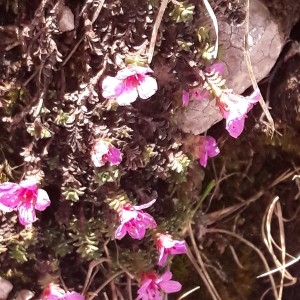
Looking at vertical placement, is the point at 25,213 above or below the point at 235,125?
below

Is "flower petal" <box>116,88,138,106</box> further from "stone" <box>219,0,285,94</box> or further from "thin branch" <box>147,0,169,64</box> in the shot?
"stone" <box>219,0,285,94</box>

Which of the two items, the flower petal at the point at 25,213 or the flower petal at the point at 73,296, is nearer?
the flower petal at the point at 25,213

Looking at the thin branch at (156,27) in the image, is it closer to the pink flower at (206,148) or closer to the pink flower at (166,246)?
the pink flower at (206,148)

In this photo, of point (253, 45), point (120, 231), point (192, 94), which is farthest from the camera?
point (253, 45)

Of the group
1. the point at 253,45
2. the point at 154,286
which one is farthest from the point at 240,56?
the point at 154,286

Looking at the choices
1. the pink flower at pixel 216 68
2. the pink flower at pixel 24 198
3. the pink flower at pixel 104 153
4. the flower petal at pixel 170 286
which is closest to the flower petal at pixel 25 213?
the pink flower at pixel 24 198

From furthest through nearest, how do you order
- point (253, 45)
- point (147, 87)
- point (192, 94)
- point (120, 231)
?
point (253, 45) < point (192, 94) < point (120, 231) < point (147, 87)

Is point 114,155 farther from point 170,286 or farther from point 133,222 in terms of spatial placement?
point 170,286
